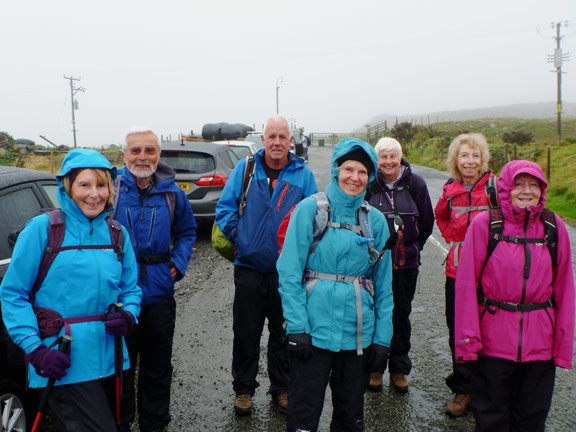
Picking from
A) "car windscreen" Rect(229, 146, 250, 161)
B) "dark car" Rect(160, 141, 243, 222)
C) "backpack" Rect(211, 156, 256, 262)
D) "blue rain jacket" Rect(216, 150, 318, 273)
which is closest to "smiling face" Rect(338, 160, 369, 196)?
"blue rain jacket" Rect(216, 150, 318, 273)

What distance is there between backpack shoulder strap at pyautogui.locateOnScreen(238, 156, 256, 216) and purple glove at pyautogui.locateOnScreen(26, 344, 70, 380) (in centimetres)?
163

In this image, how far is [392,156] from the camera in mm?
3621

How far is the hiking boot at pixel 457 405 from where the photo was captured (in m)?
3.41

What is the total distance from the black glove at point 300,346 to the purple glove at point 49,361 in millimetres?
1078

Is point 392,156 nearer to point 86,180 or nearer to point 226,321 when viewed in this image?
point 86,180

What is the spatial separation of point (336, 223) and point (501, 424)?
147cm

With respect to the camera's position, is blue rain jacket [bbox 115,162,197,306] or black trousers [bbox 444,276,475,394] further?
black trousers [bbox 444,276,475,394]

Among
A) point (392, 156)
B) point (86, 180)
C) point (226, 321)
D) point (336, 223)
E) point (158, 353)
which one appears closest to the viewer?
point (86, 180)

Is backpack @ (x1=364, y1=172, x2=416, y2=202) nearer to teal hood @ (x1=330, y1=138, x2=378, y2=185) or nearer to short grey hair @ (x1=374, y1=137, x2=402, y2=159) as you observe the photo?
short grey hair @ (x1=374, y1=137, x2=402, y2=159)

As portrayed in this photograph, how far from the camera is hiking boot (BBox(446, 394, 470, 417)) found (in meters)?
3.41

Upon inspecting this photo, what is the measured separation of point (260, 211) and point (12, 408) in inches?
74.7

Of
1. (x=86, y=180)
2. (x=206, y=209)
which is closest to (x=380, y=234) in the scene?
(x=86, y=180)

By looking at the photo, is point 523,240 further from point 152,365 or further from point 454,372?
point 152,365

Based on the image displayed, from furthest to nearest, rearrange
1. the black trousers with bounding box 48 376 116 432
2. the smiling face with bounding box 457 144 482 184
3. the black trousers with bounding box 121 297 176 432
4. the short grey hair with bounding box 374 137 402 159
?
1. the short grey hair with bounding box 374 137 402 159
2. the smiling face with bounding box 457 144 482 184
3. the black trousers with bounding box 121 297 176 432
4. the black trousers with bounding box 48 376 116 432
